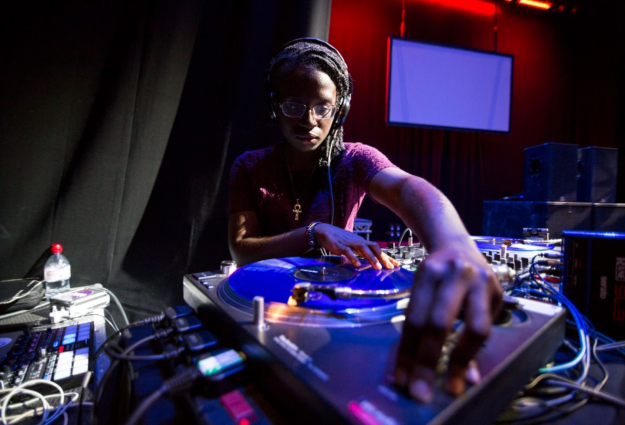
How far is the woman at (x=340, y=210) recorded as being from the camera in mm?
300

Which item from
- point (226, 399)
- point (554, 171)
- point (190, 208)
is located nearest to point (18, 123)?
point (190, 208)

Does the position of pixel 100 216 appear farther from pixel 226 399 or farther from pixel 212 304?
pixel 226 399

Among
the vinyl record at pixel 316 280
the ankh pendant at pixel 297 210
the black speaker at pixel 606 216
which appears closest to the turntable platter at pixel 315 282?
the vinyl record at pixel 316 280

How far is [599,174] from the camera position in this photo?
241 centimetres

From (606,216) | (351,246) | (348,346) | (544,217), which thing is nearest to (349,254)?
(351,246)

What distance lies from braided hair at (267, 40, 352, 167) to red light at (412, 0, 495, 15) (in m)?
3.12

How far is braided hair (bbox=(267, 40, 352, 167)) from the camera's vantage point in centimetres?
98

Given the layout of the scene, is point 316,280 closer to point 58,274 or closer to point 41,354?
point 41,354

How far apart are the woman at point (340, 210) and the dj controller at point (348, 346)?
2 cm

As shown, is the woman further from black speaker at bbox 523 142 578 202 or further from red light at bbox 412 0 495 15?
red light at bbox 412 0 495 15

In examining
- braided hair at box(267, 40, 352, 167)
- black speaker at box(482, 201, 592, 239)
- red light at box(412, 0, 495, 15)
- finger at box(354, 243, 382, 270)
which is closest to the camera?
finger at box(354, 243, 382, 270)

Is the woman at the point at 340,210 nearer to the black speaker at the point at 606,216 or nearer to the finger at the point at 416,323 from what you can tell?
the finger at the point at 416,323

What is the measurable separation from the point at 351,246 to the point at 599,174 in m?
2.75

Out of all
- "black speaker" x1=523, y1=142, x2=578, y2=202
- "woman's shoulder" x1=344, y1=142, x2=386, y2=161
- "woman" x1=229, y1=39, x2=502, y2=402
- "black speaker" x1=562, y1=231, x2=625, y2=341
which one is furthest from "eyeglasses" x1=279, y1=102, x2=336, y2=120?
"black speaker" x1=523, y1=142, x2=578, y2=202
